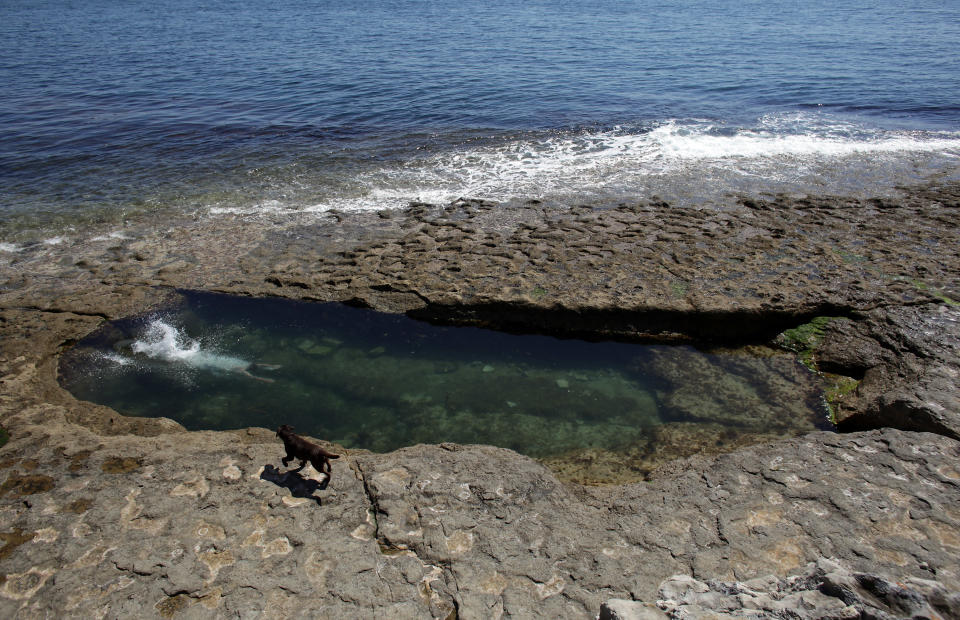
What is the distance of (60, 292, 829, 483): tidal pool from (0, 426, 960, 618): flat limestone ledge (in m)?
0.81

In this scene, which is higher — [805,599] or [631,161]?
[631,161]

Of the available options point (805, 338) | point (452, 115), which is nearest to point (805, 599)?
point (805, 338)

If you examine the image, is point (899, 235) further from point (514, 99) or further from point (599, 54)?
point (599, 54)

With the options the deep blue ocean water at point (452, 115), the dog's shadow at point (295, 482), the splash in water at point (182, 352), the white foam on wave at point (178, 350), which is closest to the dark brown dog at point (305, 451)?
the dog's shadow at point (295, 482)

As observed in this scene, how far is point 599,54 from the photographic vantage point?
971 inches

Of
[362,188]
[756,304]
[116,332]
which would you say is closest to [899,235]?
[756,304]

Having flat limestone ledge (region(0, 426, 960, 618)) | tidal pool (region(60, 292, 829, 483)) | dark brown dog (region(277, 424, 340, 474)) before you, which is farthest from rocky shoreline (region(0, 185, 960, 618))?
tidal pool (region(60, 292, 829, 483))

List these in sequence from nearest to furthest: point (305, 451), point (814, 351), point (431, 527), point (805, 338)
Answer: point (431, 527) < point (305, 451) < point (814, 351) < point (805, 338)

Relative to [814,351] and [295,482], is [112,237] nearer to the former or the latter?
[295,482]

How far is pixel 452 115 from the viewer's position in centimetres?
1558

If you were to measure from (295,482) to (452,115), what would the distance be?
13224 millimetres

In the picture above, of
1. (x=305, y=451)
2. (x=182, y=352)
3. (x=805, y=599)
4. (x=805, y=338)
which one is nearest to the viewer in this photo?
(x=805, y=599)

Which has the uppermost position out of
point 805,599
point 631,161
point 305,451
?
point 631,161

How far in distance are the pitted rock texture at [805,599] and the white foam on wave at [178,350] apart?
486 cm
